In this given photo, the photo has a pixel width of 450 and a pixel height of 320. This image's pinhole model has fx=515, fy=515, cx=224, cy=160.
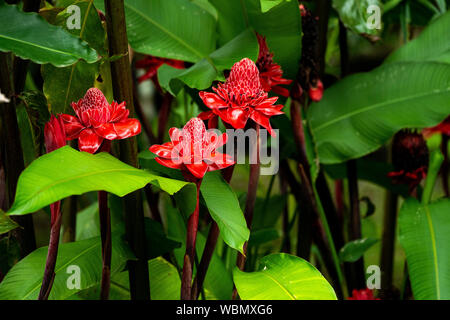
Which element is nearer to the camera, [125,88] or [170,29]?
[125,88]

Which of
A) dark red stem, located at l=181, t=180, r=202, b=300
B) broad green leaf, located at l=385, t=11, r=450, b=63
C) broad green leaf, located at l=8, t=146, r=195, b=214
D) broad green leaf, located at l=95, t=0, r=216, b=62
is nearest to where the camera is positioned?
broad green leaf, located at l=8, t=146, r=195, b=214

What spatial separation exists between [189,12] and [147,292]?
0.40 metres

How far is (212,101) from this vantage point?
46 cm

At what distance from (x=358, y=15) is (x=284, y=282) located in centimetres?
45

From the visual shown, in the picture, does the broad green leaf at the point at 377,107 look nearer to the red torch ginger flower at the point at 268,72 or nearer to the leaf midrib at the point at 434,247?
the leaf midrib at the point at 434,247

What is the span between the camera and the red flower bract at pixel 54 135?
43 centimetres

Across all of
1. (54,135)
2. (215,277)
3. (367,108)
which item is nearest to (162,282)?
(215,277)

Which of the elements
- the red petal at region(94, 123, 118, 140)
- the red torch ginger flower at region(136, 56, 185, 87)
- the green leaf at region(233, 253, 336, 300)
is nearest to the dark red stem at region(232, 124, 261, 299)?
the green leaf at region(233, 253, 336, 300)

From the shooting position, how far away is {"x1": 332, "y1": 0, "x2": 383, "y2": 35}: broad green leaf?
0.75 m

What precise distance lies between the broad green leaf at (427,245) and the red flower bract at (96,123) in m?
0.42

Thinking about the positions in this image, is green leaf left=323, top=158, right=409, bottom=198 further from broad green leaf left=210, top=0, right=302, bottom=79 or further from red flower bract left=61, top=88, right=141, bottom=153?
red flower bract left=61, top=88, right=141, bottom=153

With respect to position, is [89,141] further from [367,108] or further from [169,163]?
[367,108]

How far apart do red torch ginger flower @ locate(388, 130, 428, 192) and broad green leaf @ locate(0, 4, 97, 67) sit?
522mm

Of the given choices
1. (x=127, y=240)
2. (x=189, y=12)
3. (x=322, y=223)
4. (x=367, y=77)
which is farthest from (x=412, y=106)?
(x=127, y=240)
